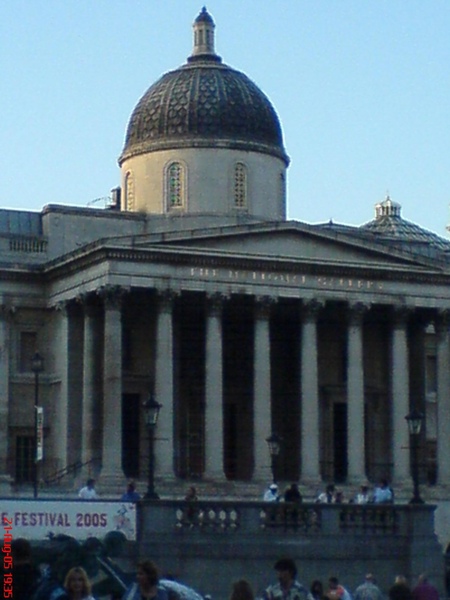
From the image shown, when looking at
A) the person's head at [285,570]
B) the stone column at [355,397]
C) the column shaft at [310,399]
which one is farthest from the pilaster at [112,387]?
the person's head at [285,570]

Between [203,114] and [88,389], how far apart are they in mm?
14212

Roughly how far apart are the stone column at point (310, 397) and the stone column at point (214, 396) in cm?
355

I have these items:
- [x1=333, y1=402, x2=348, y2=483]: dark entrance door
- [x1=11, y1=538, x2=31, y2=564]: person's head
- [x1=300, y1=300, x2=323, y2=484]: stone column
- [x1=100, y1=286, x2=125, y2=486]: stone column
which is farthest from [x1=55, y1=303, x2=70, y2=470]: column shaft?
[x1=11, y1=538, x2=31, y2=564]: person's head

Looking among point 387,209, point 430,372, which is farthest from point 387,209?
point 430,372

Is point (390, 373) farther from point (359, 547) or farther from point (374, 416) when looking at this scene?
point (359, 547)

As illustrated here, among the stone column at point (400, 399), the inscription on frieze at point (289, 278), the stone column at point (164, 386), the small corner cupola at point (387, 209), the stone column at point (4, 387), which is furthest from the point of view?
the small corner cupola at point (387, 209)

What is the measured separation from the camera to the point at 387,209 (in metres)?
117

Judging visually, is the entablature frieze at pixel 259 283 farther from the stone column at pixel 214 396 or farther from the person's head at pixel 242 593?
the person's head at pixel 242 593

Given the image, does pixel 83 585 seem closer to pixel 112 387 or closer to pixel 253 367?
pixel 112 387

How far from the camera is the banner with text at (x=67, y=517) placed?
130 feet

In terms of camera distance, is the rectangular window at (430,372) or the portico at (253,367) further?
the rectangular window at (430,372)

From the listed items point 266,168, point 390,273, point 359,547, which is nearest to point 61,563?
point 359,547

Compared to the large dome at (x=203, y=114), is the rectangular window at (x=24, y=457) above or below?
below

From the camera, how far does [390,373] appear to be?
226 feet
